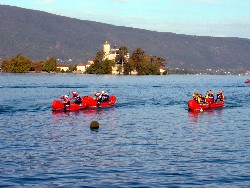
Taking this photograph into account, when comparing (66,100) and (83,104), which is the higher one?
(66,100)

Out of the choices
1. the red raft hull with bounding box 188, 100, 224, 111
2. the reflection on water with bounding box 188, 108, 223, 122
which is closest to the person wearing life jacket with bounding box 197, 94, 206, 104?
the red raft hull with bounding box 188, 100, 224, 111

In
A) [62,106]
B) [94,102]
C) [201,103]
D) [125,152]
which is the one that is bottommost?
[125,152]

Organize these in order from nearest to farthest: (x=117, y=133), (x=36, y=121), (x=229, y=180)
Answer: (x=229, y=180) < (x=117, y=133) < (x=36, y=121)

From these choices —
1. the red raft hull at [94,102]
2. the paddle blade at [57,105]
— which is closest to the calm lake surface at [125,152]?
the paddle blade at [57,105]

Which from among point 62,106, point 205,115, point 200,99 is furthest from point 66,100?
point 200,99

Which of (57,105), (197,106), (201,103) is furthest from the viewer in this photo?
(201,103)

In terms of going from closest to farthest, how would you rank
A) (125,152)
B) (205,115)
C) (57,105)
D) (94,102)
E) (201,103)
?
1. (125,152)
2. (205,115)
3. (57,105)
4. (201,103)
5. (94,102)

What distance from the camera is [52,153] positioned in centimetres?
3014

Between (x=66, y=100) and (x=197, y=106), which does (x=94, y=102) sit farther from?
(x=197, y=106)

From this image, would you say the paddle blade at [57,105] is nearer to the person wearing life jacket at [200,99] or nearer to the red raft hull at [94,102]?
the red raft hull at [94,102]

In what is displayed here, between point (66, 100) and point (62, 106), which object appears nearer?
point (66, 100)

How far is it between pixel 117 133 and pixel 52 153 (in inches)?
395

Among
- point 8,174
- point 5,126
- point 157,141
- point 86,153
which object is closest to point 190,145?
point 157,141

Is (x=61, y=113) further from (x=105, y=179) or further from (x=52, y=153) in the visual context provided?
(x=105, y=179)
